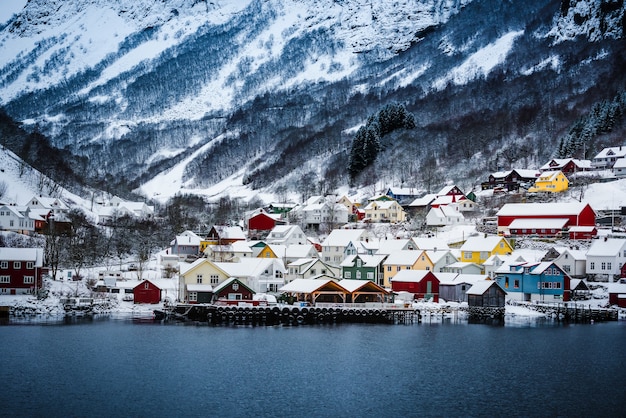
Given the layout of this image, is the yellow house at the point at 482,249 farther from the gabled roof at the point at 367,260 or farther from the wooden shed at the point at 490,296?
the wooden shed at the point at 490,296

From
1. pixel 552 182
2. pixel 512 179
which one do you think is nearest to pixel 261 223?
pixel 512 179

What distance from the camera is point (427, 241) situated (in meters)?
83.5

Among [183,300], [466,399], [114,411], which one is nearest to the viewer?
[114,411]

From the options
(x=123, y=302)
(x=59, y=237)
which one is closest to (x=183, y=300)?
(x=123, y=302)

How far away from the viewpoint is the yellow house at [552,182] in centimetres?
10094

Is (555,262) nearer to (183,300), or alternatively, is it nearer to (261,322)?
(261,322)

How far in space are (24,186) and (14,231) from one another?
23.5 m

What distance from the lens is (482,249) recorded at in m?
77.6

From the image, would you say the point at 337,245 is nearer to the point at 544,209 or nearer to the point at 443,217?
the point at 443,217

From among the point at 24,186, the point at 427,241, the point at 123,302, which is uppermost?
the point at 24,186

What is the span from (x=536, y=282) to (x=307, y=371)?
33.9 metres

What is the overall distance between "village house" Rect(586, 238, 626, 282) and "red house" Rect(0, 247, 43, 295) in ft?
160

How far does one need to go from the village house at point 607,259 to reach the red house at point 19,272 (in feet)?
160

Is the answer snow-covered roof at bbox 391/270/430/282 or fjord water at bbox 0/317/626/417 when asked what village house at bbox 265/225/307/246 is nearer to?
snow-covered roof at bbox 391/270/430/282
